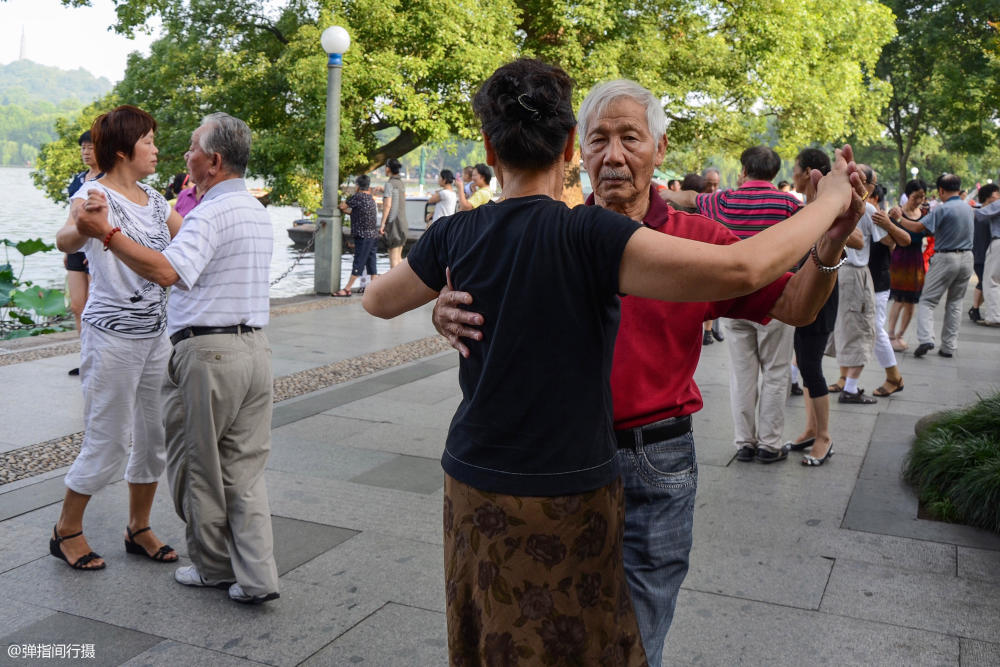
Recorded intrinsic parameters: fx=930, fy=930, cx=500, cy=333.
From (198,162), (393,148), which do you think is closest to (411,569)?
(198,162)

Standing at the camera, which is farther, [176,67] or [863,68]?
[863,68]

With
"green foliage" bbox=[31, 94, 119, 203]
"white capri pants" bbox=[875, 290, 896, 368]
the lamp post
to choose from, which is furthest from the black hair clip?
"green foliage" bbox=[31, 94, 119, 203]

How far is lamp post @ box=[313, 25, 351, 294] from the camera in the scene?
13.5 meters

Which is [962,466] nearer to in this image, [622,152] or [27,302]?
[622,152]

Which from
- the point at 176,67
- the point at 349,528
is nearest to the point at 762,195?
the point at 349,528

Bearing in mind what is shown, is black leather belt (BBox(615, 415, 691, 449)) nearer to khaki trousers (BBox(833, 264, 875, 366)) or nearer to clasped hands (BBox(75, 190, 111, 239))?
clasped hands (BBox(75, 190, 111, 239))

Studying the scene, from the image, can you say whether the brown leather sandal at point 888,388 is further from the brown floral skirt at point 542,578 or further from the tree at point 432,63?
the tree at point 432,63

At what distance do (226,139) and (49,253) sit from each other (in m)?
24.3

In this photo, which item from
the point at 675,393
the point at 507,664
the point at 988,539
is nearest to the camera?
the point at 507,664

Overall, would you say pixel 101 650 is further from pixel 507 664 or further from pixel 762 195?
pixel 762 195

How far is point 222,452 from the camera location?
144 inches

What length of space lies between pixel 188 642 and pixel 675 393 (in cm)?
208

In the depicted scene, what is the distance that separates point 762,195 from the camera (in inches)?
200

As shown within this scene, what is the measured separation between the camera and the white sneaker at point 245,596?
3623mm
